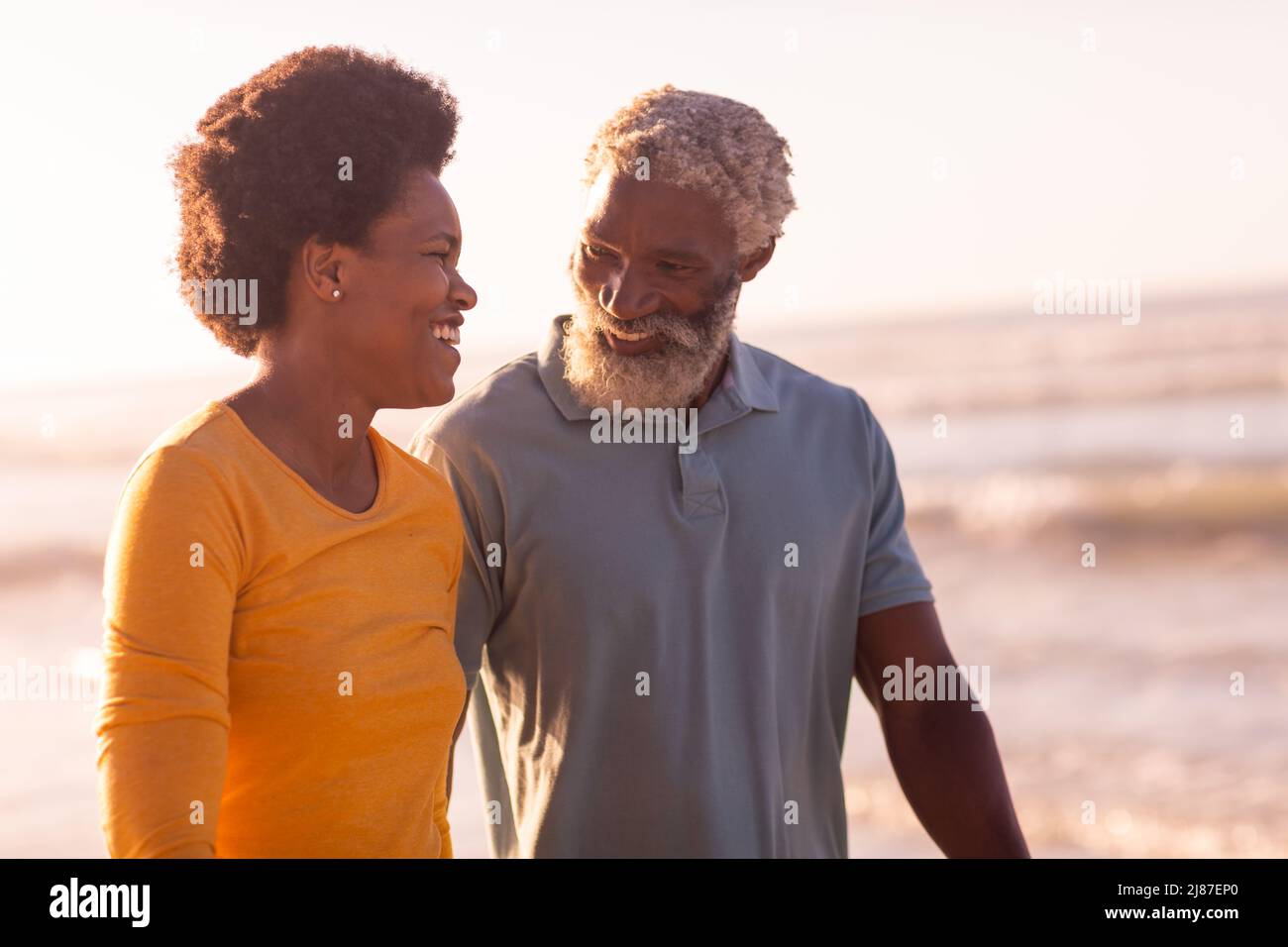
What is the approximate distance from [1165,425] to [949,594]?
5.95m

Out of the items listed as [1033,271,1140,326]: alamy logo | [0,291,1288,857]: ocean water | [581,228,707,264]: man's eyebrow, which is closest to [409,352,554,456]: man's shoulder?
[581,228,707,264]: man's eyebrow

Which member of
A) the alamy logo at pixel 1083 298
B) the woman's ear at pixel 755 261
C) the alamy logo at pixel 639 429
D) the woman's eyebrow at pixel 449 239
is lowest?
the alamy logo at pixel 639 429

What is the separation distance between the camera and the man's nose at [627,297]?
2.64m

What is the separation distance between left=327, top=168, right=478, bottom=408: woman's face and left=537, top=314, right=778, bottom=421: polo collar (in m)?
0.55

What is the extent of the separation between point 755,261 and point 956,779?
1.05m

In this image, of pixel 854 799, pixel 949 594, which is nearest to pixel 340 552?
pixel 854 799

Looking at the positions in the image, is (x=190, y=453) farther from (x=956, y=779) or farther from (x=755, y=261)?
(x=956, y=779)

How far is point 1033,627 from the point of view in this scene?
7.71 metres

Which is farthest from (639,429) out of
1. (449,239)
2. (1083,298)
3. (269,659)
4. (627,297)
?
(1083,298)

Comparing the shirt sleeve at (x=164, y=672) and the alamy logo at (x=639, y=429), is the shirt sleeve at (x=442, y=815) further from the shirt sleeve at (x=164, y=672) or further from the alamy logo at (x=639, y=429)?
the alamy logo at (x=639, y=429)

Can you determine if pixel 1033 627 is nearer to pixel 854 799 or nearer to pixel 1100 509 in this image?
pixel 854 799

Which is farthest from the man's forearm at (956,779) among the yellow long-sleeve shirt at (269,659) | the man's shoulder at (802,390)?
the yellow long-sleeve shirt at (269,659)
